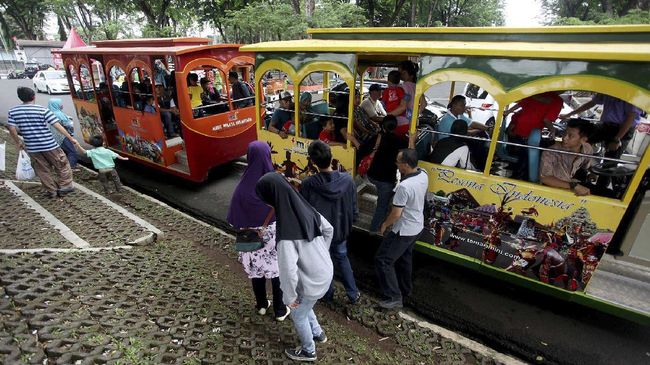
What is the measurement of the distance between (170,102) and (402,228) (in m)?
6.52

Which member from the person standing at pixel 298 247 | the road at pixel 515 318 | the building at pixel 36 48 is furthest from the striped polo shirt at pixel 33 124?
the building at pixel 36 48

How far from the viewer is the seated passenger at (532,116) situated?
12.8ft

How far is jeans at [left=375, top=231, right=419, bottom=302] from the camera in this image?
3.70m

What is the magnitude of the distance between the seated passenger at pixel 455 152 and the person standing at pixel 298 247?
78.1 inches

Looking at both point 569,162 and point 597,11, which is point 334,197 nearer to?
point 569,162

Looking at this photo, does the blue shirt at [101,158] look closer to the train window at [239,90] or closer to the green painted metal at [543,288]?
the train window at [239,90]

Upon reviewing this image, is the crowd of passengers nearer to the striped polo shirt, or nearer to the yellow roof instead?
the yellow roof

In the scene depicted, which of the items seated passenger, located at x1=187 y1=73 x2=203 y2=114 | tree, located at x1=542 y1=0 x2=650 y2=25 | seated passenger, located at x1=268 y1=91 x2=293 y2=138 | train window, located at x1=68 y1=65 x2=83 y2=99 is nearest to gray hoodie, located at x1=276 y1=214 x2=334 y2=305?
seated passenger, located at x1=268 y1=91 x2=293 y2=138

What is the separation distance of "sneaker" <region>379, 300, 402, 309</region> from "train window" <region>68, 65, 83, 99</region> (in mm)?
8710

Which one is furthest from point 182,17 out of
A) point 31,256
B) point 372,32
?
point 31,256

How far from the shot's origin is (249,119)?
798cm

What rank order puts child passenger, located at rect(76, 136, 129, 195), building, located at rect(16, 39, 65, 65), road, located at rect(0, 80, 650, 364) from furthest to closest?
building, located at rect(16, 39, 65, 65) → child passenger, located at rect(76, 136, 129, 195) → road, located at rect(0, 80, 650, 364)

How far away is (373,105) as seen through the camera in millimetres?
Answer: 5844

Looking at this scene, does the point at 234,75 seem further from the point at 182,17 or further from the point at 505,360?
the point at 182,17
